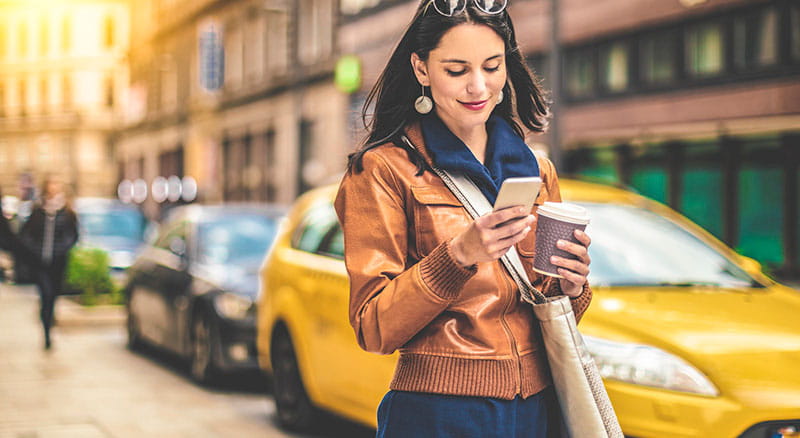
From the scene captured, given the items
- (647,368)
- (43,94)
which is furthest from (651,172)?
(43,94)

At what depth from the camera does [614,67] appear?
23.1 metres

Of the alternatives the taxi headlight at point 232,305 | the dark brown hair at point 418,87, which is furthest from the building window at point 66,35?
the dark brown hair at point 418,87

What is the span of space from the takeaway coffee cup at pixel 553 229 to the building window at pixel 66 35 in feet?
269

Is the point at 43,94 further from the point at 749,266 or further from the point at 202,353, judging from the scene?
the point at 749,266

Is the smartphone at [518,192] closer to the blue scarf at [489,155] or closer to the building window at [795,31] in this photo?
the blue scarf at [489,155]

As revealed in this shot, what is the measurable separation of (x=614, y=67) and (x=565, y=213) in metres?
21.5

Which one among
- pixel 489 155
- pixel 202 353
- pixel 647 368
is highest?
pixel 489 155

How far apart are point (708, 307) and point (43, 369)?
7.08 metres

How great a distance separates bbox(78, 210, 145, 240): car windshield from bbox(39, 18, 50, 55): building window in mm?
65830

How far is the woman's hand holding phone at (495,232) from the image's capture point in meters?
2.06

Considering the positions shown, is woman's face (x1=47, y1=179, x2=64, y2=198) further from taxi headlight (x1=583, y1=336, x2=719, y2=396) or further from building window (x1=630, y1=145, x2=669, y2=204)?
building window (x1=630, y1=145, x2=669, y2=204)

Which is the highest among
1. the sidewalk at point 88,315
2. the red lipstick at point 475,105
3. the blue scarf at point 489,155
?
the red lipstick at point 475,105

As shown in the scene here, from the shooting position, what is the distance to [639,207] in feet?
20.5

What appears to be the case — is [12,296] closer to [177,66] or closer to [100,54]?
[177,66]
